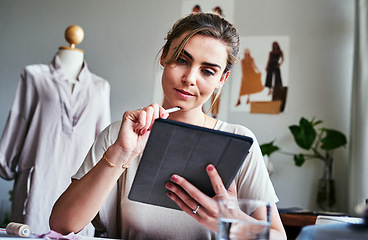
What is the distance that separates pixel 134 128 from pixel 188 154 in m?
0.28

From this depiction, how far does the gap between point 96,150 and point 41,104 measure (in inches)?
44.0

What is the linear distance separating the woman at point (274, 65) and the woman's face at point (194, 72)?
149cm

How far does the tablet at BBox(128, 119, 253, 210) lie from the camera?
2.68 feet

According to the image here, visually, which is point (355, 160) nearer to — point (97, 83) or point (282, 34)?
point (282, 34)

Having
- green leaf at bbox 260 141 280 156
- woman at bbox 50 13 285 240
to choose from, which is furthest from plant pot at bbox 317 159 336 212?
woman at bbox 50 13 285 240

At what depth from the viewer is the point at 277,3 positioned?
2883 millimetres

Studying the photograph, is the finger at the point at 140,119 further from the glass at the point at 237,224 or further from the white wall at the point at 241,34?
the white wall at the point at 241,34

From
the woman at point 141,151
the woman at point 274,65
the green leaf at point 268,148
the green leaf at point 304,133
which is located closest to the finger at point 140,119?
the woman at point 141,151

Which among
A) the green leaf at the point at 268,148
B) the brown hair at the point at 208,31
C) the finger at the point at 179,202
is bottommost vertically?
the green leaf at the point at 268,148

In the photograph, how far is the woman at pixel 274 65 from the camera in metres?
2.80

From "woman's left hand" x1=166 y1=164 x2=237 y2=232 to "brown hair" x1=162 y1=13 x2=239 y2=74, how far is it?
0.52 metres

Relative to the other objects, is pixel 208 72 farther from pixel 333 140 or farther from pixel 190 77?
pixel 333 140

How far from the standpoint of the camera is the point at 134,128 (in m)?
1.09

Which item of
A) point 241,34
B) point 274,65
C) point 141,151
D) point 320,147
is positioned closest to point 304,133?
point 320,147
